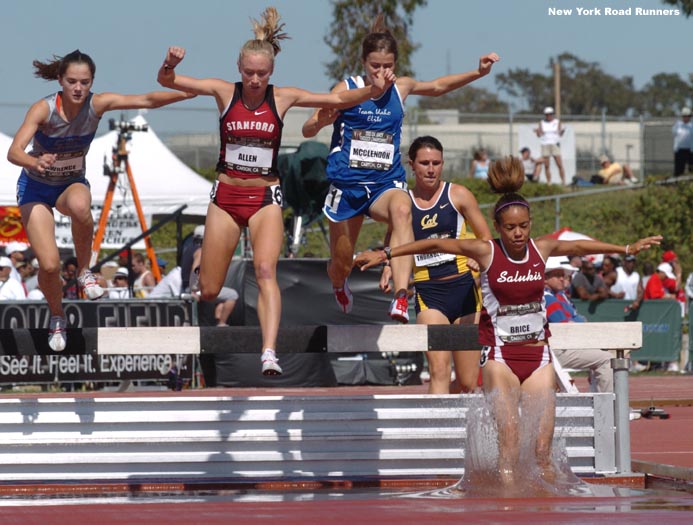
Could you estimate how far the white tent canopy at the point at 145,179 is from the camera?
2181cm

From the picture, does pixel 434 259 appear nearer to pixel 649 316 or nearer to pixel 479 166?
pixel 649 316

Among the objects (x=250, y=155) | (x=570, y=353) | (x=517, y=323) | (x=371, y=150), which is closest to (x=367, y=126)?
(x=371, y=150)

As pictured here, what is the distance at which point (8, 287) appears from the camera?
59.8ft

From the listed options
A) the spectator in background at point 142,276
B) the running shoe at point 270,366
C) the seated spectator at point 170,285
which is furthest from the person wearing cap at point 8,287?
the running shoe at point 270,366

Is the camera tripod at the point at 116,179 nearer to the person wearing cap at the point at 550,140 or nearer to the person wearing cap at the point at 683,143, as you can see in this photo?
the person wearing cap at the point at 550,140

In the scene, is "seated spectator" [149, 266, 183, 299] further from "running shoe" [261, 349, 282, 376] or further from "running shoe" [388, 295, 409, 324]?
"running shoe" [261, 349, 282, 376]

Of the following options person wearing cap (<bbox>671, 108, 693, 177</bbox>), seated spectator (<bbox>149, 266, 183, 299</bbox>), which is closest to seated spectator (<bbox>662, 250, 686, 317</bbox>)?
person wearing cap (<bbox>671, 108, 693, 177</bbox>)

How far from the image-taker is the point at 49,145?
9180mm

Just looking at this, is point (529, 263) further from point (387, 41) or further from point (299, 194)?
point (299, 194)

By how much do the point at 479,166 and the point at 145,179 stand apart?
37.2 feet

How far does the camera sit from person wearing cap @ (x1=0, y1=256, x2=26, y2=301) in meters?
18.2

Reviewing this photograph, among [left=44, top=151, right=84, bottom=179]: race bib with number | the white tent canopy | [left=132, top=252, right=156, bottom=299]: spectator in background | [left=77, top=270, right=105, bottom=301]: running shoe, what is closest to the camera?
[left=44, top=151, right=84, bottom=179]: race bib with number

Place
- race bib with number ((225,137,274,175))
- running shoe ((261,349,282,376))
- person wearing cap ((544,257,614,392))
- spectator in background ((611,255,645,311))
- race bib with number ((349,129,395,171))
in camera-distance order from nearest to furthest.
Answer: running shoe ((261,349,282,376)), race bib with number ((225,137,274,175)), race bib with number ((349,129,395,171)), person wearing cap ((544,257,614,392)), spectator in background ((611,255,645,311))

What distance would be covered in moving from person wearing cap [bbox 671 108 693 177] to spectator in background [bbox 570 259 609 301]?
9.98 metres
